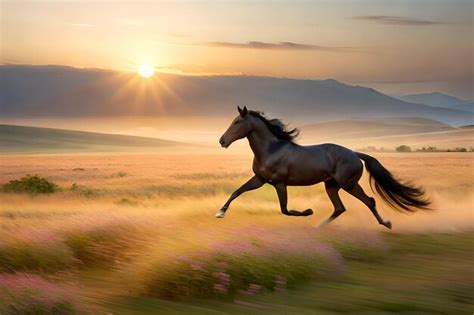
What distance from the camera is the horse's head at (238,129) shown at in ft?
50.0

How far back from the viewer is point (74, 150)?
62.4 meters

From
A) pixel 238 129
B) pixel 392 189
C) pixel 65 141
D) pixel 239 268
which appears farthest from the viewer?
pixel 65 141

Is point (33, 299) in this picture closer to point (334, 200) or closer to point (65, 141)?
point (334, 200)

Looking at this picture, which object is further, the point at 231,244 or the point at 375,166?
the point at 375,166

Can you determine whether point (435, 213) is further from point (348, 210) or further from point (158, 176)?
point (158, 176)

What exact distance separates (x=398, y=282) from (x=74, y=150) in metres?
51.6

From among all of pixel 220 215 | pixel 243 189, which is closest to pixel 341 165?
pixel 243 189

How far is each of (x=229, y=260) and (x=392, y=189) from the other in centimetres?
593

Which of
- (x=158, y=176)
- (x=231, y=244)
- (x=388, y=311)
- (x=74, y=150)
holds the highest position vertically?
(x=74, y=150)

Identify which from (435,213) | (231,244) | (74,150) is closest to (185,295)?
(231,244)

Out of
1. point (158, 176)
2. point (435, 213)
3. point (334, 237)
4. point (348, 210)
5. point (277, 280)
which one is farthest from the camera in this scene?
point (158, 176)

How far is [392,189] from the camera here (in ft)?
55.8

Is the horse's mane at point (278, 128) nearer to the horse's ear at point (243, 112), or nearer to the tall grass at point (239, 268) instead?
the horse's ear at point (243, 112)

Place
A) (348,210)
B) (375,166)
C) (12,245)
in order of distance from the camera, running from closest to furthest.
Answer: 1. (12,245)
2. (375,166)
3. (348,210)
